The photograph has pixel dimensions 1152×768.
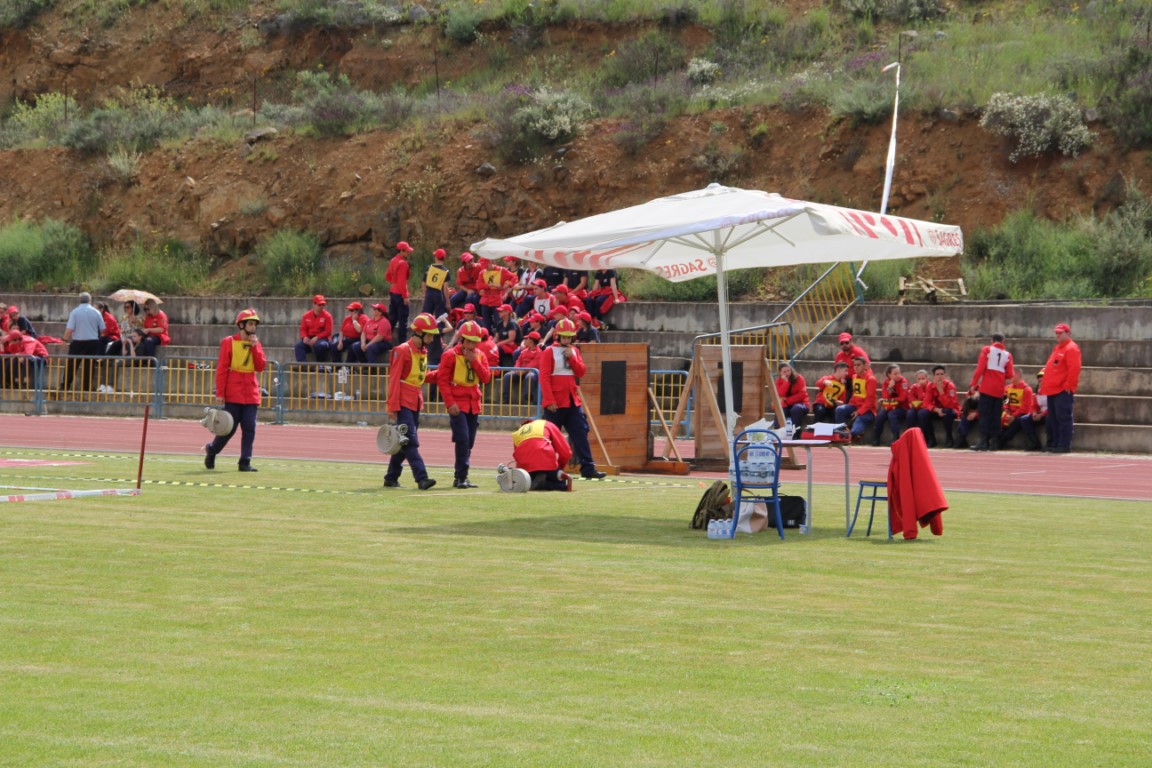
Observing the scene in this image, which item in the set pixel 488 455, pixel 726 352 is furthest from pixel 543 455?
pixel 488 455

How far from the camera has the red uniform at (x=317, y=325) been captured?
118 ft

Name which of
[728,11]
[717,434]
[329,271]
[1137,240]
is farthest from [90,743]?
[728,11]

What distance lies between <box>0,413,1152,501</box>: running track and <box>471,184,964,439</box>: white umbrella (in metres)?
4.25

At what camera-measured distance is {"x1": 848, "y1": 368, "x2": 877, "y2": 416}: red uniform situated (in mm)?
28844

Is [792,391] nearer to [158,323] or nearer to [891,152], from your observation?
[891,152]

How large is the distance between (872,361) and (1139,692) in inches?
962

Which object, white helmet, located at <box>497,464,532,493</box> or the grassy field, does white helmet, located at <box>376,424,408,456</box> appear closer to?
white helmet, located at <box>497,464,532,493</box>

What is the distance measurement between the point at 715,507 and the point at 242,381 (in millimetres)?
8597

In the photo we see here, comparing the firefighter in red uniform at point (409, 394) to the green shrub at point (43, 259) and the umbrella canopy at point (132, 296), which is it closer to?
the umbrella canopy at point (132, 296)

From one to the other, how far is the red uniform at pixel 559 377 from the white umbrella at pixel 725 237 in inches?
114

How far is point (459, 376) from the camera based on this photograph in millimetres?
19531

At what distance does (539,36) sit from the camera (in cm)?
5281

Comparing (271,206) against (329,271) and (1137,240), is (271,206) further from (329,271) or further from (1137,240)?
(1137,240)

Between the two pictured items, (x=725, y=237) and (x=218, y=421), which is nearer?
(x=725, y=237)
